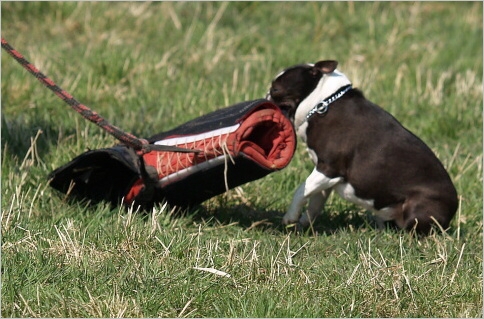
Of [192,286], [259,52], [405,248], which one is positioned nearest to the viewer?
[192,286]

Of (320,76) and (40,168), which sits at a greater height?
(320,76)

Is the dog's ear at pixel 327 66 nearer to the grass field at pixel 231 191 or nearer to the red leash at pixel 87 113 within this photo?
the grass field at pixel 231 191

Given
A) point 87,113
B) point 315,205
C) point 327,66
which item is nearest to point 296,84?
point 327,66

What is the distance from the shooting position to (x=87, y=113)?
537 cm

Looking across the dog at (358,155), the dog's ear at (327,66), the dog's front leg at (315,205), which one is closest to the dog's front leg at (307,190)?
the dog at (358,155)

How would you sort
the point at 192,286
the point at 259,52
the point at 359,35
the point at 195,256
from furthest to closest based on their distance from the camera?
the point at 359,35, the point at 259,52, the point at 195,256, the point at 192,286

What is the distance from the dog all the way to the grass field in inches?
8.1

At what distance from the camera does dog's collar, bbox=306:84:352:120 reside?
5.96 metres

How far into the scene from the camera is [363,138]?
233 inches

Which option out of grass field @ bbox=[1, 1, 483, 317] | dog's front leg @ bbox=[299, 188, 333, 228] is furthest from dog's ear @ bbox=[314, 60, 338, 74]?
grass field @ bbox=[1, 1, 483, 317]

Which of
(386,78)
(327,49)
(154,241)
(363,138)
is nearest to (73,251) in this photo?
(154,241)

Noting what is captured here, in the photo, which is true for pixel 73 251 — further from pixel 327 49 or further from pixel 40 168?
pixel 327 49

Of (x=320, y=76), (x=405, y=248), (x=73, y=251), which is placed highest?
(x=320, y=76)

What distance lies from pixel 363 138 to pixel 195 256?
170cm
